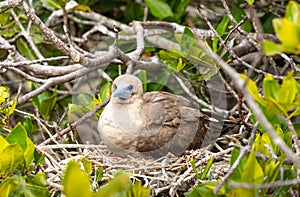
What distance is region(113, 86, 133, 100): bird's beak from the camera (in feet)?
11.2

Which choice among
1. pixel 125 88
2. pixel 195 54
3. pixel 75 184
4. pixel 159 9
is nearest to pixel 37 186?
pixel 75 184

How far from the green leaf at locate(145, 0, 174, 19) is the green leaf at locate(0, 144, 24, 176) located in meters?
1.85

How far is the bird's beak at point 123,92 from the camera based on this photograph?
3415 millimetres

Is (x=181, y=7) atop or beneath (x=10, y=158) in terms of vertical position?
beneath

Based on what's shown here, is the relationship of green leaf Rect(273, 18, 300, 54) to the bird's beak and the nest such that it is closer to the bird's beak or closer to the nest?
the nest

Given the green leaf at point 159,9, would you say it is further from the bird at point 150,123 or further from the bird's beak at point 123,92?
the bird's beak at point 123,92

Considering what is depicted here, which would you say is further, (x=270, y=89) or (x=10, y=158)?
(x=10, y=158)

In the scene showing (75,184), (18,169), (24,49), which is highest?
(24,49)

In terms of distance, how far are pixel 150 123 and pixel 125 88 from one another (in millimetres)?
246

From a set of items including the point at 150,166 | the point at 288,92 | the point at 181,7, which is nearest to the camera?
the point at 288,92

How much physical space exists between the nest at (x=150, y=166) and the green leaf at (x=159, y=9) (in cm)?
108

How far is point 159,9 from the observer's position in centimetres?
414

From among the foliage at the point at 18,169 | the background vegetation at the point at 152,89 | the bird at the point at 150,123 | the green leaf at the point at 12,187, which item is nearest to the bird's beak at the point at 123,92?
the bird at the point at 150,123

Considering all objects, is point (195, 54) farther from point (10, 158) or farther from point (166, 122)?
point (10, 158)
